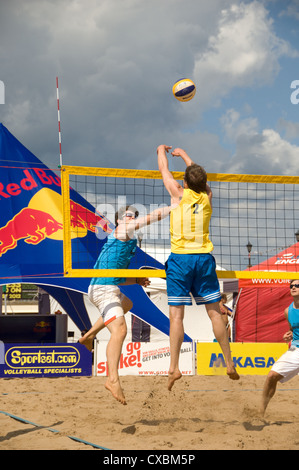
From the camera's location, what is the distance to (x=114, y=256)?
559 cm

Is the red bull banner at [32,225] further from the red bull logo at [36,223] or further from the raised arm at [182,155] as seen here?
the raised arm at [182,155]

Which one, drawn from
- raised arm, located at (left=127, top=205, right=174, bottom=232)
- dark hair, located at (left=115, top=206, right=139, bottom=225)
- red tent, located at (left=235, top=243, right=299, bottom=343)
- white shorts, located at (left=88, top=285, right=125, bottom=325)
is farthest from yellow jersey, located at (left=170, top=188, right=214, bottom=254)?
red tent, located at (left=235, top=243, right=299, bottom=343)

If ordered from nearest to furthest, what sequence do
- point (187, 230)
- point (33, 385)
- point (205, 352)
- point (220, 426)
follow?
point (187, 230), point (220, 426), point (33, 385), point (205, 352)

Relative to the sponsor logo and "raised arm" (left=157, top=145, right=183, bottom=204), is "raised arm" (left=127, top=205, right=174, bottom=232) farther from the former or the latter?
the sponsor logo

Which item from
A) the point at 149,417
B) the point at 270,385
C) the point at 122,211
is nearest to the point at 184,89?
the point at 122,211

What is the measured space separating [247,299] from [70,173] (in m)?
11.1

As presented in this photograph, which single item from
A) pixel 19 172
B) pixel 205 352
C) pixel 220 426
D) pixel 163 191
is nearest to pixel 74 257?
pixel 19 172

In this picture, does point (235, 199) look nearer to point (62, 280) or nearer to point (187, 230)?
point (187, 230)

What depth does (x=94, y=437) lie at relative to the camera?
507cm

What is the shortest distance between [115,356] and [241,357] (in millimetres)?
6709

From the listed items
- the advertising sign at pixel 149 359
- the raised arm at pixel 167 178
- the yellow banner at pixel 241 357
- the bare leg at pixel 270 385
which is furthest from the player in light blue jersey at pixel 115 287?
the yellow banner at pixel 241 357

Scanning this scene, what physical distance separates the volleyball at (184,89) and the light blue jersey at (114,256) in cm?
177

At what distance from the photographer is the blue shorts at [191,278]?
189 inches

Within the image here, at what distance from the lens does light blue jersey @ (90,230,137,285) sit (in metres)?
5.50
